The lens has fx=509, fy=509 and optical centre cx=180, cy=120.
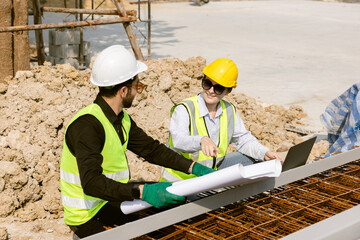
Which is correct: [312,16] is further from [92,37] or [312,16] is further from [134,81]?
[134,81]

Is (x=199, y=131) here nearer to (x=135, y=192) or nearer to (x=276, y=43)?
(x=135, y=192)

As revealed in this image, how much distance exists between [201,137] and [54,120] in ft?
8.93

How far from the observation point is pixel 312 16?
78.7ft

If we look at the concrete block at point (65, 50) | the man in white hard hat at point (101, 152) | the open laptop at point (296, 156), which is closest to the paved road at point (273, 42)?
the concrete block at point (65, 50)

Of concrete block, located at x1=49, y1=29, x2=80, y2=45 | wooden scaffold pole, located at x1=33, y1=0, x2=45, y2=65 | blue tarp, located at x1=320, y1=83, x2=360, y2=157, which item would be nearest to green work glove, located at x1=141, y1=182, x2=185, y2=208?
blue tarp, located at x1=320, y1=83, x2=360, y2=157

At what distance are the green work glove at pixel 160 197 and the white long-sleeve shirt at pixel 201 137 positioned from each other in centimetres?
141

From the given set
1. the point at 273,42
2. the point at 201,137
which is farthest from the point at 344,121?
the point at 273,42

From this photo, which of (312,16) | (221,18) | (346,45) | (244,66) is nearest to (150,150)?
(244,66)

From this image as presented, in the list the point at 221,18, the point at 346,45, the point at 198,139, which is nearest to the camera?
the point at 198,139

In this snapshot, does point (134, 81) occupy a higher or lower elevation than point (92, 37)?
higher

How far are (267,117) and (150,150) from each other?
13.6 ft

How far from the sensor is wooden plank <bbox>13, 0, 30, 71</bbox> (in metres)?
7.20

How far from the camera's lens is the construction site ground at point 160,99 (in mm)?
5363

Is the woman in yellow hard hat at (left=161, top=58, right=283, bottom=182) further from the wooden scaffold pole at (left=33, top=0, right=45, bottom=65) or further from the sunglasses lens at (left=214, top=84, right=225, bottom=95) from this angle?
the wooden scaffold pole at (left=33, top=0, right=45, bottom=65)
